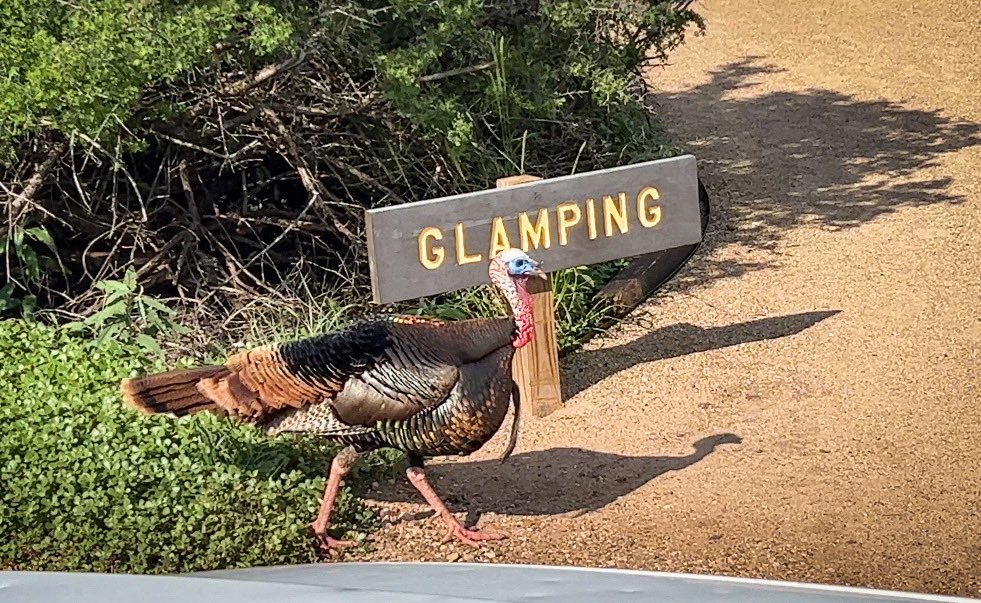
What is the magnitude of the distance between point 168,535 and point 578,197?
2.70 metres

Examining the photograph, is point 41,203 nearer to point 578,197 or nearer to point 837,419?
point 578,197

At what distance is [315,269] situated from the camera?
838 centimetres

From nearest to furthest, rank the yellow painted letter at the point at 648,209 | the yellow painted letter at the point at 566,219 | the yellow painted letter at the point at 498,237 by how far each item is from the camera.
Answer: the yellow painted letter at the point at 498,237
the yellow painted letter at the point at 566,219
the yellow painted letter at the point at 648,209

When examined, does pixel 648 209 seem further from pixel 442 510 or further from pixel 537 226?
pixel 442 510

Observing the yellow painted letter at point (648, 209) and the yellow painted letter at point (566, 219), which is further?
the yellow painted letter at point (648, 209)

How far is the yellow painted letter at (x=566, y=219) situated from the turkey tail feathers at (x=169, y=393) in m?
2.17

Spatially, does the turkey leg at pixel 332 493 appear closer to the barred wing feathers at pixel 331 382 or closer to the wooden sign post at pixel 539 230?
the barred wing feathers at pixel 331 382

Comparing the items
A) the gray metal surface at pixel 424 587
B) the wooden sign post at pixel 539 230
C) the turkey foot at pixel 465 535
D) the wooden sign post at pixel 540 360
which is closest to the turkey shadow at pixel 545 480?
the turkey foot at pixel 465 535

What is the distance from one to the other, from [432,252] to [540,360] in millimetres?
841

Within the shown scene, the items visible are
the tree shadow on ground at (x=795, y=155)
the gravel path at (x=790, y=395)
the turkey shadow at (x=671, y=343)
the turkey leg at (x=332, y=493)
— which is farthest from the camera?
the tree shadow on ground at (x=795, y=155)

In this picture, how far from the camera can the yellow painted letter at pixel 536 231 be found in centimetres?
657

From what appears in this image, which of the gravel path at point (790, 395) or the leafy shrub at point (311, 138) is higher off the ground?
the leafy shrub at point (311, 138)

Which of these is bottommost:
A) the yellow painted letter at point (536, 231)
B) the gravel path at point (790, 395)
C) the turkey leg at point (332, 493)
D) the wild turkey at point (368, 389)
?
the gravel path at point (790, 395)

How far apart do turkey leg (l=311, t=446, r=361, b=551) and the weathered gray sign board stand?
4.10 ft
